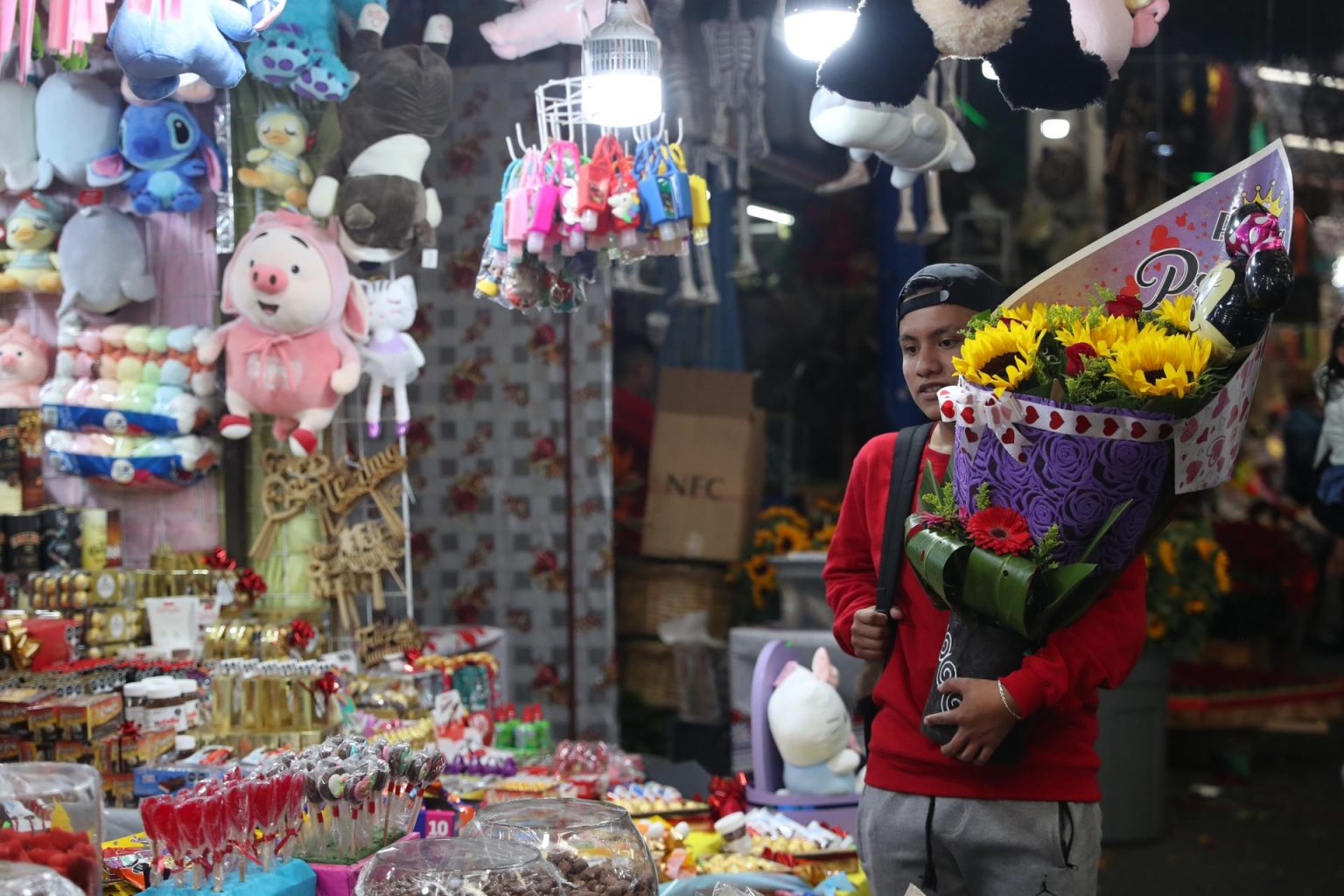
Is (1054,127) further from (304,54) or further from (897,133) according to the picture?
(304,54)

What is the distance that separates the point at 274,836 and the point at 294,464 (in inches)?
93.4

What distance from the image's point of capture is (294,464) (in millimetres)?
4316

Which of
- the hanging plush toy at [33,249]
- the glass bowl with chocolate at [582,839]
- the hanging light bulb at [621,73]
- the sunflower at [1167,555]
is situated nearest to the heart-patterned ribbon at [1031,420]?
the glass bowl with chocolate at [582,839]

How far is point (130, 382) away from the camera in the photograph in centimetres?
416

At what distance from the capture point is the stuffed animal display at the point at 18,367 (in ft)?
13.9

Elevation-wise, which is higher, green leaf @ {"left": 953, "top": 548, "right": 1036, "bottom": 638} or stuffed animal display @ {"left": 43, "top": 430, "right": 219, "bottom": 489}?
stuffed animal display @ {"left": 43, "top": 430, "right": 219, "bottom": 489}

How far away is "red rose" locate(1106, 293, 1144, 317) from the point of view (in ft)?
6.88

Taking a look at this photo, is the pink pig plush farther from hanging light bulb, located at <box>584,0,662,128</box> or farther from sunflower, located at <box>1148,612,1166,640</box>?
sunflower, located at <box>1148,612,1166,640</box>

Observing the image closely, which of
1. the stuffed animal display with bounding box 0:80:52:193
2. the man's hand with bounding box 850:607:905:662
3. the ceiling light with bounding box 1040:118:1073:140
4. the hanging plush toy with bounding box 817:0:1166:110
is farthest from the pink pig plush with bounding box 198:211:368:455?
the ceiling light with bounding box 1040:118:1073:140

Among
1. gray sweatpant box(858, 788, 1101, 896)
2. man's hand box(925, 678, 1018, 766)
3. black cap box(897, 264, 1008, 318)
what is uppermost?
black cap box(897, 264, 1008, 318)

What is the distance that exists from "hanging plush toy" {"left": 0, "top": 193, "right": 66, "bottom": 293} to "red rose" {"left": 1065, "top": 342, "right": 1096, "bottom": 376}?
329cm

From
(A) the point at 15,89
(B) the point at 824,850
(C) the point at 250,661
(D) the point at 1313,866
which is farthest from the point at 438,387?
(D) the point at 1313,866

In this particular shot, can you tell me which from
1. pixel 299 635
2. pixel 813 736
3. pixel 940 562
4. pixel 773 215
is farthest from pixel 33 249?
pixel 773 215

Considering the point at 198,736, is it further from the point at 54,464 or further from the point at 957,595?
the point at 957,595
